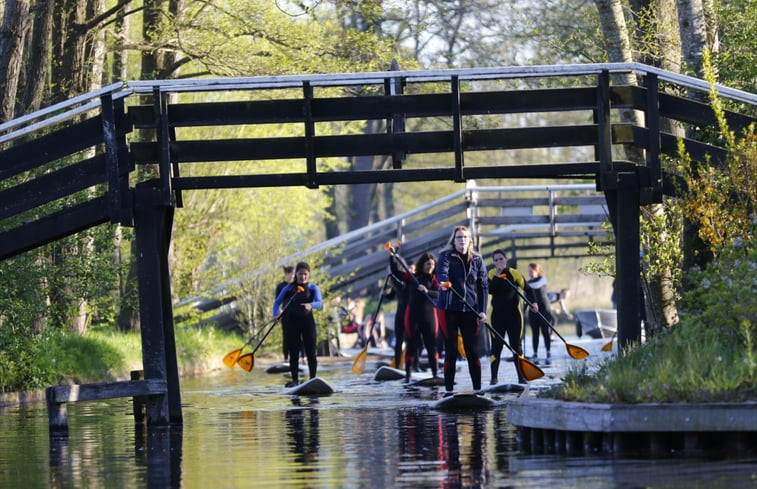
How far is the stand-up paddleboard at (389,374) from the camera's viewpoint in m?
22.3

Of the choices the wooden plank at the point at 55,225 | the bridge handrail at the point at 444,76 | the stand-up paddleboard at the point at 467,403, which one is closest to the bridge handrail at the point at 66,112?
the bridge handrail at the point at 444,76

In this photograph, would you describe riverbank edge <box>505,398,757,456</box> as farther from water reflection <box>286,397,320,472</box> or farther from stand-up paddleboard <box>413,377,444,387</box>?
stand-up paddleboard <box>413,377,444,387</box>

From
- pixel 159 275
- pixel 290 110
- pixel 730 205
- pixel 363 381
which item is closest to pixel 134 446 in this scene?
pixel 159 275

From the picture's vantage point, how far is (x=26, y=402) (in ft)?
66.3

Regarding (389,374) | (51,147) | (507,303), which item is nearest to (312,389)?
(507,303)

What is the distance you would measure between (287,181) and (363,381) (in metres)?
7.90

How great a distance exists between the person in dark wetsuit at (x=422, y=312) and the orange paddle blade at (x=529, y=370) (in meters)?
3.52

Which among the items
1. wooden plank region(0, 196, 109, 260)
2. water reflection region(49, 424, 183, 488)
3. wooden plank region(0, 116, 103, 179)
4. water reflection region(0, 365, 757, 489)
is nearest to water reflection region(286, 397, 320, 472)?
water reflection region(0, 365, 757, 489)

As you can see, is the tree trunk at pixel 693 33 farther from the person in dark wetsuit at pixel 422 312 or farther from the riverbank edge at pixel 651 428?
the riverbank edge at pixel 651 428

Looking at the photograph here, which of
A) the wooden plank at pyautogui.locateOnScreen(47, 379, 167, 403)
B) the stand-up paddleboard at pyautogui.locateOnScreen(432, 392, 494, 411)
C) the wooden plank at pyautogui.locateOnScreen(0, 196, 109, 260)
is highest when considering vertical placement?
the wooden plank at pyautogui.locateOnScreen(0, 196, 109, 260)

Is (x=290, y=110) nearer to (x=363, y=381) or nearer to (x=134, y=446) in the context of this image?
(x=134, y=446)

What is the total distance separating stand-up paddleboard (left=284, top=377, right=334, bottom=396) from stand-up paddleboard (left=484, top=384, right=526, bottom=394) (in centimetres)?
243

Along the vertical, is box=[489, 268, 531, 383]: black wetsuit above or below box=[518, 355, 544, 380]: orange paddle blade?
above

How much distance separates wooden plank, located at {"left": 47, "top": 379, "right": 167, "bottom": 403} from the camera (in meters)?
14.5
